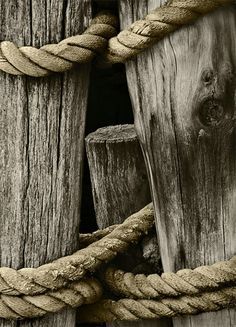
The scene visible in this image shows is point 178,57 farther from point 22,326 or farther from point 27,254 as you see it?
point 22,326

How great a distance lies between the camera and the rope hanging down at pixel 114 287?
1766mm

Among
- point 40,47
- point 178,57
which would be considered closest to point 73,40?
point 40,47

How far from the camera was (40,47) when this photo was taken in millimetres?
1731

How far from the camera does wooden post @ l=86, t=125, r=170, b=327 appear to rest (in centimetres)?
198

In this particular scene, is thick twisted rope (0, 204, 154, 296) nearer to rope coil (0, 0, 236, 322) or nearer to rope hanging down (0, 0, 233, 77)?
rope coil (0, 0, 236, 322)

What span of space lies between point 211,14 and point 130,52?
22 centimetres

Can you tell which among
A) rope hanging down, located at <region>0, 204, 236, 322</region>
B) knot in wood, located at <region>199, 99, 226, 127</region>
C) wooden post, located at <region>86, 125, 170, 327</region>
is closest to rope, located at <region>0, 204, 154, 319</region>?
rope hanging down, located at <region>0, 204, 236, 322</region>

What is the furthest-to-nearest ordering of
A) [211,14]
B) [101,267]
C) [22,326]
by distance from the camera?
[101,267] → [22,326] → [211,14]

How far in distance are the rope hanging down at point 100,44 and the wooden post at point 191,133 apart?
37mm

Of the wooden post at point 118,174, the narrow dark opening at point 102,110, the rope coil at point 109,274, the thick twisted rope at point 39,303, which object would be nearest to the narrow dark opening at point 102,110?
the narrow dark opening at point 102,110

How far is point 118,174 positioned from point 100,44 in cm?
42

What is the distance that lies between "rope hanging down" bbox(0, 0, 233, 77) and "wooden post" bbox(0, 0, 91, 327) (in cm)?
4

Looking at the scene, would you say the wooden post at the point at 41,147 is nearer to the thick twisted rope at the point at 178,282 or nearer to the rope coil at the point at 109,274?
the rope coil at the point at 109,274

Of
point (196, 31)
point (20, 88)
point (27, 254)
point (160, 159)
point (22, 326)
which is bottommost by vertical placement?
point (22, 326)
